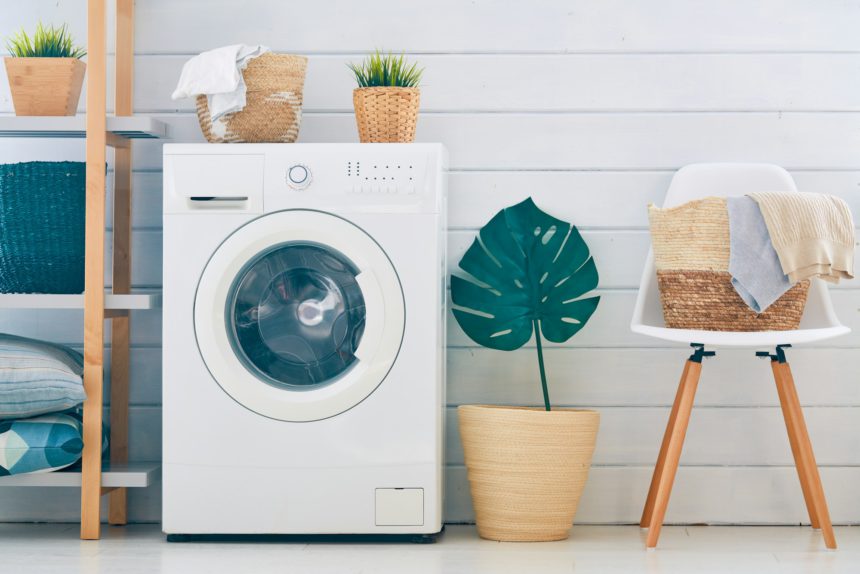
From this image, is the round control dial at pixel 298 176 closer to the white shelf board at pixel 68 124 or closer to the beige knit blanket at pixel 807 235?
the white shelf board at pixel 68 124

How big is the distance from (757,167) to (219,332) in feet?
4.26

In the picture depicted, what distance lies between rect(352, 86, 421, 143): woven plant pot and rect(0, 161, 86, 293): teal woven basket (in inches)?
25.4

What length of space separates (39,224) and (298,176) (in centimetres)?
60

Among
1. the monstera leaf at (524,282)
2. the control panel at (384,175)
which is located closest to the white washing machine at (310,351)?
the control panel at (384,175)

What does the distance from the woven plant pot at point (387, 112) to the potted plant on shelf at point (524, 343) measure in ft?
0.99

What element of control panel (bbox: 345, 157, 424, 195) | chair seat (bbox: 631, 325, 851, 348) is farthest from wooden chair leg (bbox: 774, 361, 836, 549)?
control panel (bbox: 345, 157, 424, 195)

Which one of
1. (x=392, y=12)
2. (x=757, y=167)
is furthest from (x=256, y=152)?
(x=757, y=167)

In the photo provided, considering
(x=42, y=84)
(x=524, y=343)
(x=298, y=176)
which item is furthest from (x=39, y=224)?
(x=524, y=343)

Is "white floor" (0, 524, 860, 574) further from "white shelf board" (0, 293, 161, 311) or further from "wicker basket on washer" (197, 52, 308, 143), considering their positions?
"wicker basket on washer" (197, 52, 308, 143)

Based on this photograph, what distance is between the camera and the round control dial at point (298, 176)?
2035 mm

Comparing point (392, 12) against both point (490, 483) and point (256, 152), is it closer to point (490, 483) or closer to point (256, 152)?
point (256, 152)

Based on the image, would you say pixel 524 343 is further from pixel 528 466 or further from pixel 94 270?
pixel 94 270

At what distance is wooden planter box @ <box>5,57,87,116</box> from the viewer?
2.17 metres

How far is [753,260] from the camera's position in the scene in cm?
195
